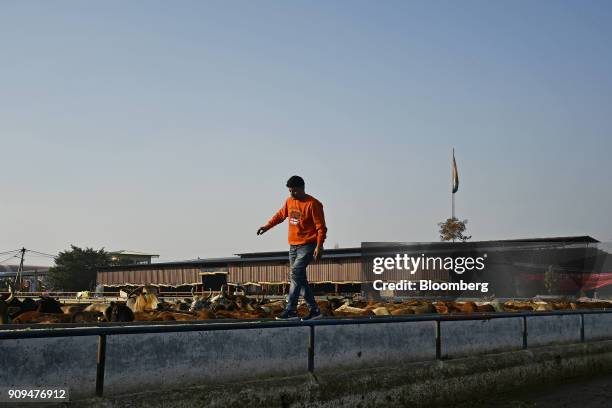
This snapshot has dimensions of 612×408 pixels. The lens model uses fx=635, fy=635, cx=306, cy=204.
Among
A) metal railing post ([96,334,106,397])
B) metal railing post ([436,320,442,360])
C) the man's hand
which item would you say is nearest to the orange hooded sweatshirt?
the man's hand

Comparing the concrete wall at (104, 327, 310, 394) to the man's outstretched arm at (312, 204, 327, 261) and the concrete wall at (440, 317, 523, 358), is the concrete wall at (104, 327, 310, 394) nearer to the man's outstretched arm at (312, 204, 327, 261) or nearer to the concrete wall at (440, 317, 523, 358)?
the man's outstretched arm at (312, 204, 327, 261)

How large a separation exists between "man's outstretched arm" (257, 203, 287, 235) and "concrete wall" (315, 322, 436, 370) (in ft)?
7.95

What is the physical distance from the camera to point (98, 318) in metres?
15.5

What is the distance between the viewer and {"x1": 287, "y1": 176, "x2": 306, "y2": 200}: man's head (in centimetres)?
862

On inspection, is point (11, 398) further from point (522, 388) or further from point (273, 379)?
point (522, 388)

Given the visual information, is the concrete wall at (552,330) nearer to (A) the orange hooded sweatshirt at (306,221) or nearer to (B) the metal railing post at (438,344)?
(B) the metal railing post at (438,344)

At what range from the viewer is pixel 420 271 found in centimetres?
6562

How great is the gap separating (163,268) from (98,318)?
7707cm

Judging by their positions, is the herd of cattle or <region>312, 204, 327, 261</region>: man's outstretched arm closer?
<region>312, 204, 327, 261</region>: man's outstretched arm

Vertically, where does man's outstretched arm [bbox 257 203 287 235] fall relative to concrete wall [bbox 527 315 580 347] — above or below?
above

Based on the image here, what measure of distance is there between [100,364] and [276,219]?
441cm

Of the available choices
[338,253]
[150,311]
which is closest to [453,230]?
[338,253]

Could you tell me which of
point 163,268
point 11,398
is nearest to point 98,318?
point 11,398

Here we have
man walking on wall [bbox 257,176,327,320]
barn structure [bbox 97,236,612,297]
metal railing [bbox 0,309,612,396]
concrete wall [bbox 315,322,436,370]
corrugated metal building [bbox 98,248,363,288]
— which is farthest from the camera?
corrugated metal building [bbox 98,248,363,288]
